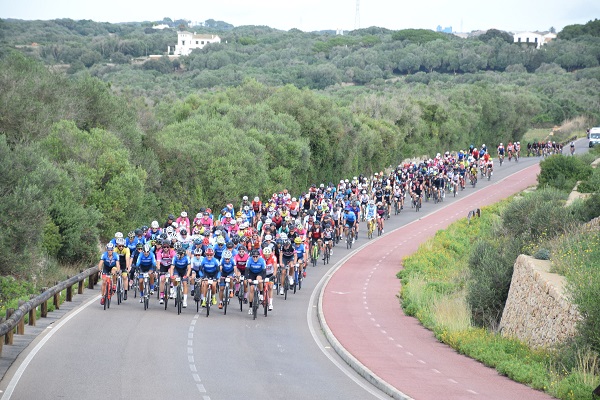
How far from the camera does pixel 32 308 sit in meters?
21.9

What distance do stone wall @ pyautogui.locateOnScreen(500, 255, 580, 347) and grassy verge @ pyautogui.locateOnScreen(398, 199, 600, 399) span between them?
0.38 m

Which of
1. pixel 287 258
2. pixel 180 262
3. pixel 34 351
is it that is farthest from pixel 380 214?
pixel 34 351

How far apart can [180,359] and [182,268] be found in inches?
257

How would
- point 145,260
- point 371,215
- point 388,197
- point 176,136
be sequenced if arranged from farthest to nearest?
1. point 176,136
2. point 388,197
3. point 371,215
4. point 145,260

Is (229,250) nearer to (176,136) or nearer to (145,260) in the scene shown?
(145,260)

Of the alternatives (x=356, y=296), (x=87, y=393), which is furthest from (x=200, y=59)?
(x=87, y=393)

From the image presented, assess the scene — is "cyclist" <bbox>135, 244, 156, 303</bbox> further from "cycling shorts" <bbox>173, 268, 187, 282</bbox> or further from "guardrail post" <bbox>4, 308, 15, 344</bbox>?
"guardrail post" <bbox>4, 308, 15, 344</bbox>

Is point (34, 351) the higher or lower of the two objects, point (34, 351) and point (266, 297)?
the higher

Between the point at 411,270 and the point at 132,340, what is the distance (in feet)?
53.7

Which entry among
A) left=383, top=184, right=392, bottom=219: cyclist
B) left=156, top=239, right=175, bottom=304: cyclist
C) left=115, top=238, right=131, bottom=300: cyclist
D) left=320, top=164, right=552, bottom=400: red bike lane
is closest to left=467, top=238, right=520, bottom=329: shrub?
left=320, top=164, right=552, bottom=400: red bike lane

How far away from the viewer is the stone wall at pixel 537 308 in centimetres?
2023

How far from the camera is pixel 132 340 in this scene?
68.3 feet

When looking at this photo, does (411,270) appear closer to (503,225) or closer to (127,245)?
(503,225)

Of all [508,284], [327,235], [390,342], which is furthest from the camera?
[327,235]
